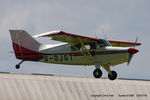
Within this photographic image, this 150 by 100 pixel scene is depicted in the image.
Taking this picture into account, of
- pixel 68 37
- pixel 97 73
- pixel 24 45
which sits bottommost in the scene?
pixel 97 73

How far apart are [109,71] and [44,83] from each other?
12.1 m

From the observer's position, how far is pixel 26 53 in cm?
3541

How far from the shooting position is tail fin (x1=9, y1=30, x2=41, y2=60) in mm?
35250

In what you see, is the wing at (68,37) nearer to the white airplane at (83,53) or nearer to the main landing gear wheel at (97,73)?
the white airplane at (83,53)

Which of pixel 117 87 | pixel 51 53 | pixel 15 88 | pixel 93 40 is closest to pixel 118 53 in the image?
pixel 93 40

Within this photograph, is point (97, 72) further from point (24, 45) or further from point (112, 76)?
point (24, 45)

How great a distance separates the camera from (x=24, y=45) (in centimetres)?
3612

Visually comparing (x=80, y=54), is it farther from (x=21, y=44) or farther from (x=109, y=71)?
(x=21, y=44)

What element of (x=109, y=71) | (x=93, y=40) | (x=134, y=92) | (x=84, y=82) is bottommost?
(x=134, y=92)

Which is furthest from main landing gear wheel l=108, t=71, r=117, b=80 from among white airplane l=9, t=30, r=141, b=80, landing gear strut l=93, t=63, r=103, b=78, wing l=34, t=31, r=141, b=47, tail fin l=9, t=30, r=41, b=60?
tail fin l=9, t=30, r=41, b=60

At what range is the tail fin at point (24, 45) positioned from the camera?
116 feet

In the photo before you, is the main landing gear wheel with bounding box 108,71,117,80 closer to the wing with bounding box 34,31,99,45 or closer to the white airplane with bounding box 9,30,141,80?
the white airplane with bounding box 9,30,141,80

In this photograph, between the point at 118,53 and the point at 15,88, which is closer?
the point at 118,53

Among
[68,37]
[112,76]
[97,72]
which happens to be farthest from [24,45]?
[112,76]
